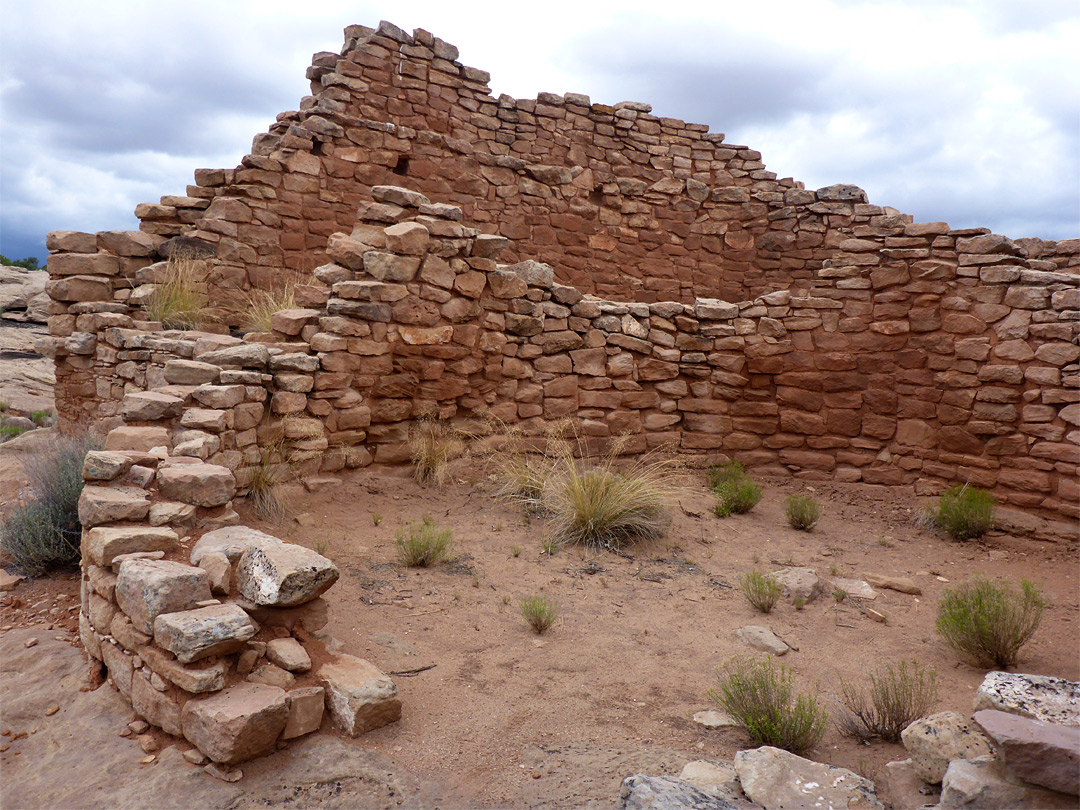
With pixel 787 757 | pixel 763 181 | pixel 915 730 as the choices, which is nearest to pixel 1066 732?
pixel 915 730

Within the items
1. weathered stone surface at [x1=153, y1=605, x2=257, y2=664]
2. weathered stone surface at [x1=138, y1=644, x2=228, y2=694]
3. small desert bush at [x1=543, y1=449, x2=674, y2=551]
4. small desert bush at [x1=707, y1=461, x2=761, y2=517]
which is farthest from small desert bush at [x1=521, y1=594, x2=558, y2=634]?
small desert bush at [x1=707, y1=461, x2=761, y2=517]

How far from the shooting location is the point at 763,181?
10.5 m

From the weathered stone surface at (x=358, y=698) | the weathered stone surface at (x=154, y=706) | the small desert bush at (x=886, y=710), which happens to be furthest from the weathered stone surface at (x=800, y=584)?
the weathered stone surface at (x=154, y=706)

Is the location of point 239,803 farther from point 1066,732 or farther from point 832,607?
point 832,607

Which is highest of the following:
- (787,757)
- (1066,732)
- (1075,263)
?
(1075,263)

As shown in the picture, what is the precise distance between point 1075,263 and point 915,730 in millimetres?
7758

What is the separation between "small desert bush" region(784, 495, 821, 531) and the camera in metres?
6.23

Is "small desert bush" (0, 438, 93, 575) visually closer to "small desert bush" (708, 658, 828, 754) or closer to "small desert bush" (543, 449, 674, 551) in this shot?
"small desert bush" (543, 449, 674, 551)

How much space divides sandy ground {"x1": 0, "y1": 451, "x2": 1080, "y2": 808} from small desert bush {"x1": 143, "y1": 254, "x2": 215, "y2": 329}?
103 inches

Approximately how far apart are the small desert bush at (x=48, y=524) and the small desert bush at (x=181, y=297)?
8.25 feet

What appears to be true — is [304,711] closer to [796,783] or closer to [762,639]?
[796,783]

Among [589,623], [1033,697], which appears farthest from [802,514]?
[1033,697]

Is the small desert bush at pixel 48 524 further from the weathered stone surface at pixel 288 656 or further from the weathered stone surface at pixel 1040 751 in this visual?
the weathered stone surface at pixel 1040 751

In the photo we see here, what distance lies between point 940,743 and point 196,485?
348 cm
